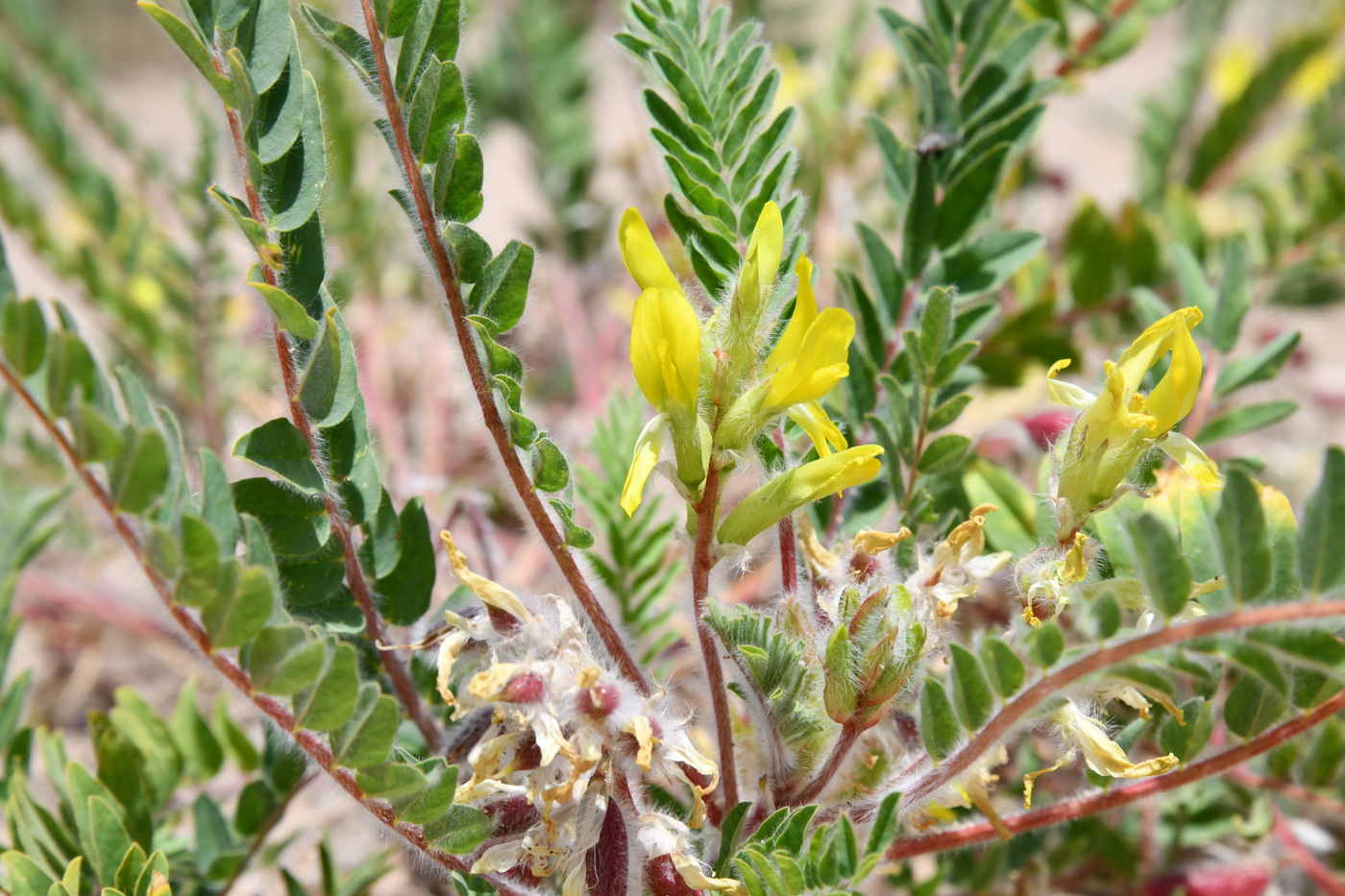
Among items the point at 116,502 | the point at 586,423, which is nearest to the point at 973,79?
the point at 116,502

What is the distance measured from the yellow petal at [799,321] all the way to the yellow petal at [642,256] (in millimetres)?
88

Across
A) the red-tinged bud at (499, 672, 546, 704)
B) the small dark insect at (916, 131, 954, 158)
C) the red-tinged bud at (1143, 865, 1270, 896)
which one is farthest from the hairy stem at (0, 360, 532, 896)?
the red-tinged bud at (1143, 865, 1270, 896)

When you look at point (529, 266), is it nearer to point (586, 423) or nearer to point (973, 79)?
point (973, 79)

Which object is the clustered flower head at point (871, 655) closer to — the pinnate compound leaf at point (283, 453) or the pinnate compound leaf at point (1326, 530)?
the pinnate compound leaf at point (1326, 530)

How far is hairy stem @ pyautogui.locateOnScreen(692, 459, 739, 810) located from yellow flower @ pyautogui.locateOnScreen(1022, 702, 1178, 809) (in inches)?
10.6

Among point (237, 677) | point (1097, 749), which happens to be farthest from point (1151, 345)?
point (237, 677)

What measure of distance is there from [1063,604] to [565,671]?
1.33 ft

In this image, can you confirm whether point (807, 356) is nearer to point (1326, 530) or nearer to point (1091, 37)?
point (1326, 530)

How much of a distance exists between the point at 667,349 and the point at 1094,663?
0.37m

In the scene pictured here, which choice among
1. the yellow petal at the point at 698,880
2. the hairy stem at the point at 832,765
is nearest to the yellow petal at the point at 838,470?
the hairy stem at the point at 832,765

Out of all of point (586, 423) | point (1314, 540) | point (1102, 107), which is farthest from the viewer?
point (1102, 107)

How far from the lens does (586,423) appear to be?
7.21 ft

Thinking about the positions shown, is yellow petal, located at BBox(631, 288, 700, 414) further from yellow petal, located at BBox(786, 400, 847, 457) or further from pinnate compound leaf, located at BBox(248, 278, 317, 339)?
pinnate compound leaf, located at BBox(248, 278, 317, 339)

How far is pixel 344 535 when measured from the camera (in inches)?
33.1
